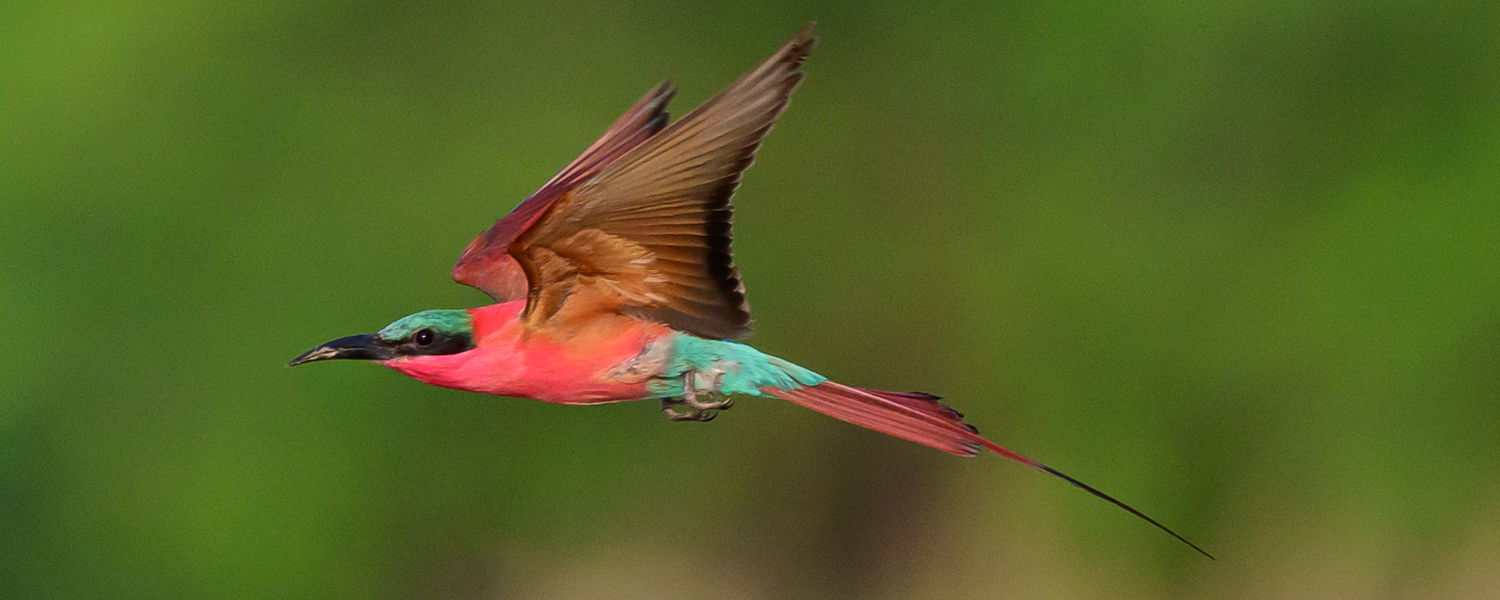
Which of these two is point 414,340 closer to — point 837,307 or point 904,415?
point 904,415

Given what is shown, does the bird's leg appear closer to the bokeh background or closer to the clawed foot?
the clawed foot

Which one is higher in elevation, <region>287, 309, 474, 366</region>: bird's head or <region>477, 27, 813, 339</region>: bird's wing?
<region>477, 27, 813, 339</region>: bird's wing

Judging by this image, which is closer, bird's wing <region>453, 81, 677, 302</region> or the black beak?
the black beak

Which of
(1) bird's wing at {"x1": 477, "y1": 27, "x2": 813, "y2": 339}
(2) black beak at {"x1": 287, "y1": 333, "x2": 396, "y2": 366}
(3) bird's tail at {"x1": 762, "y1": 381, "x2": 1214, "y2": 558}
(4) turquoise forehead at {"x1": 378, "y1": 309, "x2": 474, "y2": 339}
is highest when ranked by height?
(1) bird's wing at {"x1": 477, "y1": 27, "x2": 813, "y2": 339}

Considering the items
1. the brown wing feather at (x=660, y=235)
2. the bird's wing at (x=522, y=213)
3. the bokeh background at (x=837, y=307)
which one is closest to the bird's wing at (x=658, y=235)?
the brown wing feather at (x=660, y=235)

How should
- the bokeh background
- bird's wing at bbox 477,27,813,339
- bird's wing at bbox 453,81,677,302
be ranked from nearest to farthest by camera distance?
bird's wing at bbox 477,27,813,339, bird's wing at bbox 453,81,677,302, the bokeh background

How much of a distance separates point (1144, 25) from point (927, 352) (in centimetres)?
55

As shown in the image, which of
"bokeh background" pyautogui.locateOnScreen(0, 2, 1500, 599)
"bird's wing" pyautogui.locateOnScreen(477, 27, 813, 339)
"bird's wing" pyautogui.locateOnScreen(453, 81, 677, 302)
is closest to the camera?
"bird's wing" pyautogui.locateOnScreen(477, 27, 813, 339)

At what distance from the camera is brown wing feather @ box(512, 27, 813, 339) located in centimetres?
98

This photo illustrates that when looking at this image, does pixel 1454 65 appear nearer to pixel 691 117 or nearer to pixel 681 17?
pixel 681 17

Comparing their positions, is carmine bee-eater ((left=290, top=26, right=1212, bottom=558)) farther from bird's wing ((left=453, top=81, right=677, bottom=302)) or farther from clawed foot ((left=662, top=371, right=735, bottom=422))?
bird's wing ((left=453, top=81, right=677, bottom=302))

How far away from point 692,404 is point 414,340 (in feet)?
0.61

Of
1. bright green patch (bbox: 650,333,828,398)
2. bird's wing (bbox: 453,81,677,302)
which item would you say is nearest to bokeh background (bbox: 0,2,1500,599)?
bird's wing (bbox: 453,81,677,302)

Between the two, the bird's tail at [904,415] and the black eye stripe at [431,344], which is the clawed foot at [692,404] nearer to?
the bird's tail at [904,415]
